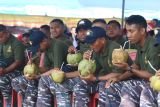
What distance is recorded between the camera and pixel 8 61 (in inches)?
298

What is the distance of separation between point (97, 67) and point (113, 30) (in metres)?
1.59

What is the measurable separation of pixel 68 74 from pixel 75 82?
0.17 meters

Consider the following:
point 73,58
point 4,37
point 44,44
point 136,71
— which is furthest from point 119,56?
point 4,37

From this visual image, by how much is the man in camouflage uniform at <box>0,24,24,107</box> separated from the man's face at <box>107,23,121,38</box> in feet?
4.91

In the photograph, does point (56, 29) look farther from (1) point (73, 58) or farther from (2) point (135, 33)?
(2) point (135, 33)

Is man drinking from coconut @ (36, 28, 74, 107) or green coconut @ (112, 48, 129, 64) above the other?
green coconut @ (112, 48, 129, 64)

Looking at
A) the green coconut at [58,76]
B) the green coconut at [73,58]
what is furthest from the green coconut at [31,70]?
the green coconut at [73,58]

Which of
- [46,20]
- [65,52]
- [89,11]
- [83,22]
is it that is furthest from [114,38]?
[46,20]

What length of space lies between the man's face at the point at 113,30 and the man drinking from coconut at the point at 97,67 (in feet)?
4.65

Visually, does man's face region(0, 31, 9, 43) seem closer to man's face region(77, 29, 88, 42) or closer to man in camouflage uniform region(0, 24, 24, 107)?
man in camouflage uniform region(0, 24, 24, 107)

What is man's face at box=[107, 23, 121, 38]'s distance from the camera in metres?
7.56

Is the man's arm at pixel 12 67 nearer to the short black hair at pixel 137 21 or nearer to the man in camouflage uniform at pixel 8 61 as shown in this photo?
the man in camouflage uniform at pixel 8 61

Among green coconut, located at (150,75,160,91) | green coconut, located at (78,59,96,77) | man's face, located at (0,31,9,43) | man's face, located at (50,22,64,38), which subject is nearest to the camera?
green coconut, located at (150,75,160,91)

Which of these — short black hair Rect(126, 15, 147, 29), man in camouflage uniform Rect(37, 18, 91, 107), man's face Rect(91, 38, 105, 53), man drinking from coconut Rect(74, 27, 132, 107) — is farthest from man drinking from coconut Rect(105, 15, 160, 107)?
man in camouflage uniform Rect(37, 18, 91, 107)
